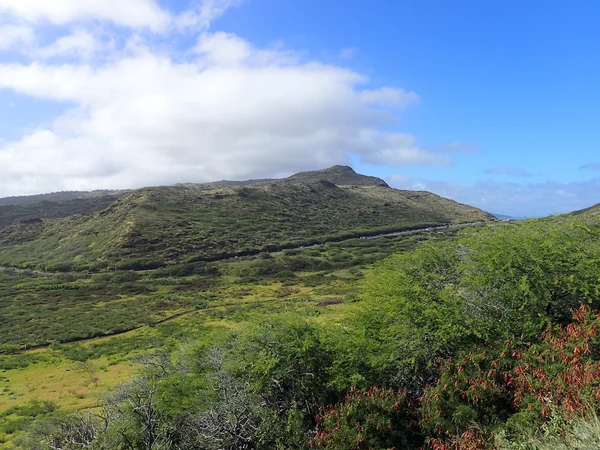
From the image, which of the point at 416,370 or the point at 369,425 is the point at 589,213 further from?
the point at 369,425

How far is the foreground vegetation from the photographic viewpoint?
10.3 metres

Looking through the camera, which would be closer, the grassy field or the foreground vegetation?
the foreground vegetation

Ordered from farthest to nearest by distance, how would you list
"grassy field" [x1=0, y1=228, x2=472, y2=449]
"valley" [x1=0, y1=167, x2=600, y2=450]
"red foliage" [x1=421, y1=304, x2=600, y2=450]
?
"grassy field" [x1=0, y1=228, x2=472, y2=449] → "valley" [x1=0, y1=167, x2=600, y2=450] → "red foliage" [x1=421, y1=304, x2=600, y2=450]

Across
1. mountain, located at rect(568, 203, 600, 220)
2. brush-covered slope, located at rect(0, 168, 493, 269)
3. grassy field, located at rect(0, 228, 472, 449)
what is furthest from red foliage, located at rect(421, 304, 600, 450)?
brush-covered slope, located at rect(0, 168, 493, 269)

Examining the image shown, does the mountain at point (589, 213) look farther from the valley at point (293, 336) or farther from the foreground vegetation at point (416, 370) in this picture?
the foreground vegetation at point (416, 370)

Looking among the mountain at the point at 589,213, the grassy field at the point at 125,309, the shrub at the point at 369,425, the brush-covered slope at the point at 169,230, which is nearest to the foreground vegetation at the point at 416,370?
the shrub at the point at 369,425

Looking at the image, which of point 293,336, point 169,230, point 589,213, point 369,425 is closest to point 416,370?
point 369,425

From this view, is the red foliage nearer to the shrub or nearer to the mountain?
the shrub

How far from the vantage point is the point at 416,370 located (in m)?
13.5

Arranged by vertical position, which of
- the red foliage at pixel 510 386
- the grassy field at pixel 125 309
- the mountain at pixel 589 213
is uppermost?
the mountain at pixel 589 213

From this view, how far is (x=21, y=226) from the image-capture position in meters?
178

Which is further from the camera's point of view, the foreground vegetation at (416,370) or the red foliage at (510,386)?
the foreground vegetation at (416,370)

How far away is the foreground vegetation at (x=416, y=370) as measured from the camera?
404 inches

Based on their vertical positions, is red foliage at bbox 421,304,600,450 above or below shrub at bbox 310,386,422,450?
above
